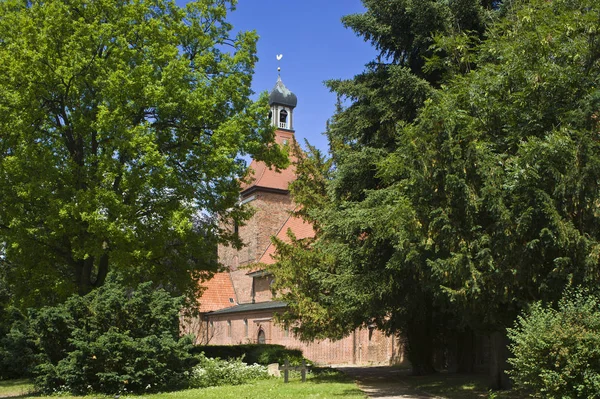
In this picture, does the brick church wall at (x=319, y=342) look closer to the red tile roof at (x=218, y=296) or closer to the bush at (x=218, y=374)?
the red tile roof at (x=218, y=296)

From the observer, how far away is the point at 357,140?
20.5 metres

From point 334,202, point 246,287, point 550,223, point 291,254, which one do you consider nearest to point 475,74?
point 550,223

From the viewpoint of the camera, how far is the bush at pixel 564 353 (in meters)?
10.3

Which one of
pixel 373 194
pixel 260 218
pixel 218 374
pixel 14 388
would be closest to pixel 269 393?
pixel 218 374

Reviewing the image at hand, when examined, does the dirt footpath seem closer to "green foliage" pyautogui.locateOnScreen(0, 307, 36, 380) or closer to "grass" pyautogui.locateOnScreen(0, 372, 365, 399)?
"grass" pyautogui.locateOnScreen(0, 372, 365, 399)

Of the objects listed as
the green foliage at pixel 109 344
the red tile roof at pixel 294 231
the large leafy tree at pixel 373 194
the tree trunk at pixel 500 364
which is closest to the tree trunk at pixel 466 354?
the large leafy tree at pixel 373 194

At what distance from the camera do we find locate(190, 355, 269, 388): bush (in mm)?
18339

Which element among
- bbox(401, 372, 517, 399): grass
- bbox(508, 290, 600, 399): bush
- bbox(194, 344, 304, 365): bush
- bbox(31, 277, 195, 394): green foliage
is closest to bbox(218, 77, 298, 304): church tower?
bbox(194, 344, 304, 365): bush

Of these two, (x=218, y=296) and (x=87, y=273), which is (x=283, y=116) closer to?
(x=218, y=296)

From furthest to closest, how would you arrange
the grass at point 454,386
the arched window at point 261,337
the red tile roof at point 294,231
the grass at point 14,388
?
the arched window at point 261,337, the red tile roof at point 294,231, the grass at point 14,388, the grass at point 454,386

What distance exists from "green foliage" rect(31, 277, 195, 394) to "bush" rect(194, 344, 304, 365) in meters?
8.44

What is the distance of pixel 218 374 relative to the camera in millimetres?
19062

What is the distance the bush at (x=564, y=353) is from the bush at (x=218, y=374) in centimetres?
1010

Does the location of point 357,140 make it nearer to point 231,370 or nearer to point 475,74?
point 475,74
